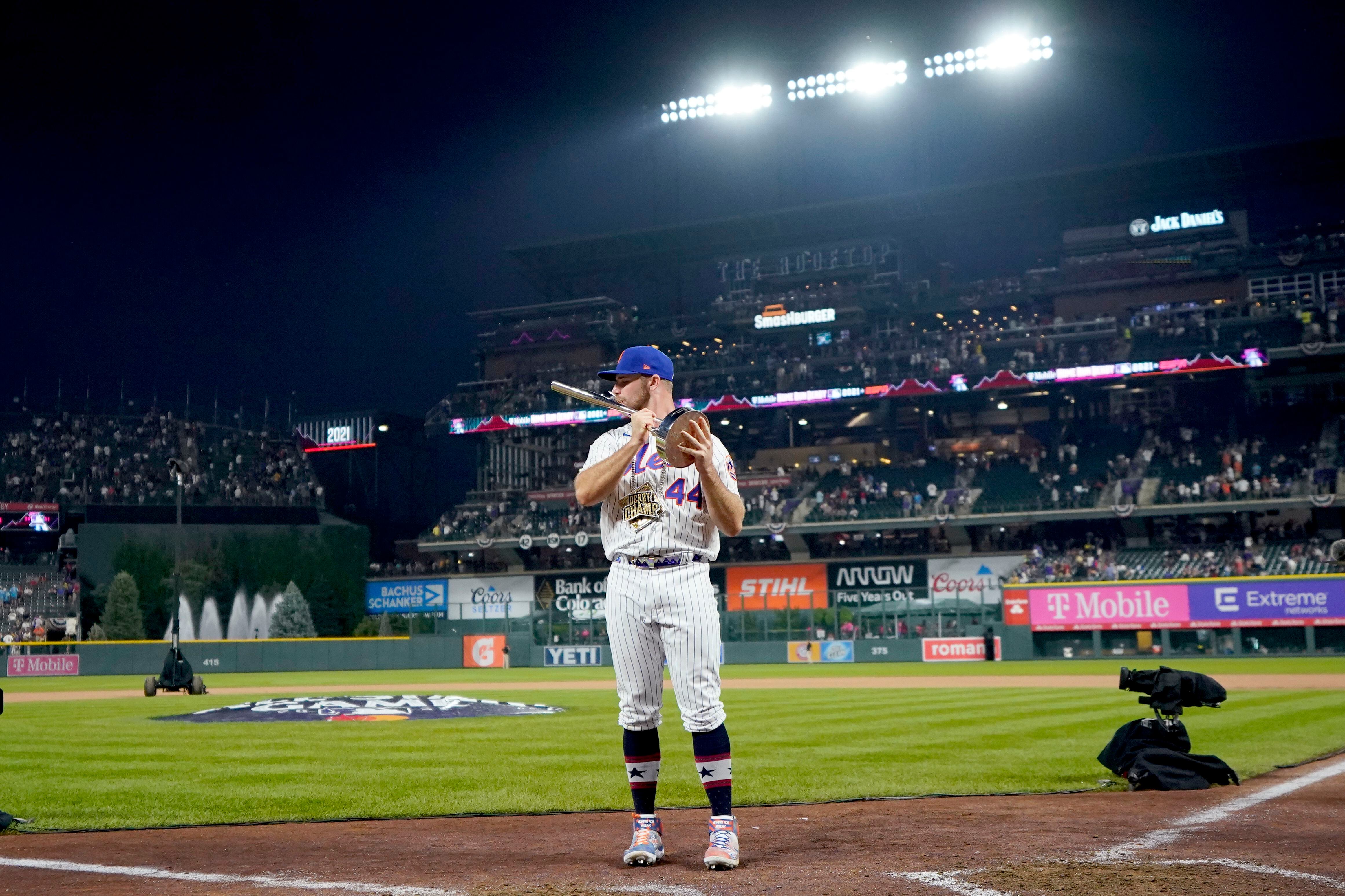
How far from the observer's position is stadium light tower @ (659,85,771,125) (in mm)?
49906

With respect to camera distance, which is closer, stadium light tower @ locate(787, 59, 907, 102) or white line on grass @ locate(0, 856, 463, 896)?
white line on grass @ locate(0, 856, 463, 896)

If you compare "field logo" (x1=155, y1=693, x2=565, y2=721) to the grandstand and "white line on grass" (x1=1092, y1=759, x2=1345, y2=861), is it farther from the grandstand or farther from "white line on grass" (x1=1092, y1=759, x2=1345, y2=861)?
the grandstand

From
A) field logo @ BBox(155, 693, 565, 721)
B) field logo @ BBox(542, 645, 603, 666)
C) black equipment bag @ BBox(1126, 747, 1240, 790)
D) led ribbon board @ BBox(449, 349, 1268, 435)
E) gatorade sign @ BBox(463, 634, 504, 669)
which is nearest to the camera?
black equipment bag @ BBox(1126, 747, 1240, 790)

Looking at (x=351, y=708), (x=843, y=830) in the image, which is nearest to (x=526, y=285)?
(x=351, y=708)

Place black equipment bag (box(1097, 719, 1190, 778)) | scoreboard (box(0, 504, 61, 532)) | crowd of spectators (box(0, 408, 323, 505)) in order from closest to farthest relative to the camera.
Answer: black equipment bag (box(1097, 719, 1190, 778))
scoreboard (box(0, 504, 61, 532))
crowd of spectators (box(0, 408, 323, 505))

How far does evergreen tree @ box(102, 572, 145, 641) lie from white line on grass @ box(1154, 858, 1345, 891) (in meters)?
49.6

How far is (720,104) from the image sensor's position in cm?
5097

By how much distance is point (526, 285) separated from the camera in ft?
269

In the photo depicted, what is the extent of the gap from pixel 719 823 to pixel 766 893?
69 cm

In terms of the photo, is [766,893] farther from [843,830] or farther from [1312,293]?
[1312,293]

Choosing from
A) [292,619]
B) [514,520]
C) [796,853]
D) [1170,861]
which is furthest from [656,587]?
[514,520]

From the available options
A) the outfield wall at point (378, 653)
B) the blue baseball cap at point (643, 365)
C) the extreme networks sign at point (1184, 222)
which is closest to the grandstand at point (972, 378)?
the extreme networks sign at point (1184, 222)

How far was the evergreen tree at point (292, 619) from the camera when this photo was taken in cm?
4928

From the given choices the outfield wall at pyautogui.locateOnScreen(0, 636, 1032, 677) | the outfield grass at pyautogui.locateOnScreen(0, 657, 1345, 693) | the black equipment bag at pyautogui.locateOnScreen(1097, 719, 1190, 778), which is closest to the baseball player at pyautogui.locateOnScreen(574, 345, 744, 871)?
the black equipment bag at pyautogui.locateOnScreen(1097, 719, 1190, 778)
